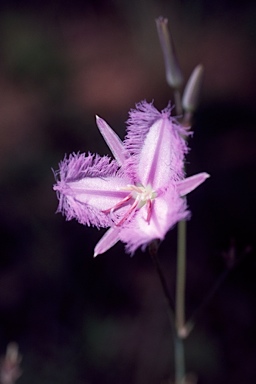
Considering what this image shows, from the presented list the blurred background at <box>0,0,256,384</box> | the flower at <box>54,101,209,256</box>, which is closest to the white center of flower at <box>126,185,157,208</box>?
the flower at <box>54,101,209,256</box>

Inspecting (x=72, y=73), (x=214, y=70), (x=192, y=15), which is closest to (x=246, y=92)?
(x=214, y=70)

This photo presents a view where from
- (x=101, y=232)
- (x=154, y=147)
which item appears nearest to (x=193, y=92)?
(x=154, y=147)

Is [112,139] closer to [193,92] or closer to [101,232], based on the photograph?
[193,92]

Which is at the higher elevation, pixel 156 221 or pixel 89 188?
pixel 89 188

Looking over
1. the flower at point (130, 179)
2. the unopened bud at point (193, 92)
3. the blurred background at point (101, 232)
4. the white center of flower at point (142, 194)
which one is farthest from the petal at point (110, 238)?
the blurred background at point (101, 232)

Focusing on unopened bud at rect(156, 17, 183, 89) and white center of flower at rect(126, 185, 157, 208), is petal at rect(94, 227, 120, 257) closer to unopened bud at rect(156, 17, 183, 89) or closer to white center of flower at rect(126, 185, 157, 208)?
white center of flower at rect(126, 185, 157, 208)

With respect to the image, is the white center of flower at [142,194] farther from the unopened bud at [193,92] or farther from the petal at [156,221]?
the unopened bud at [193,92]
